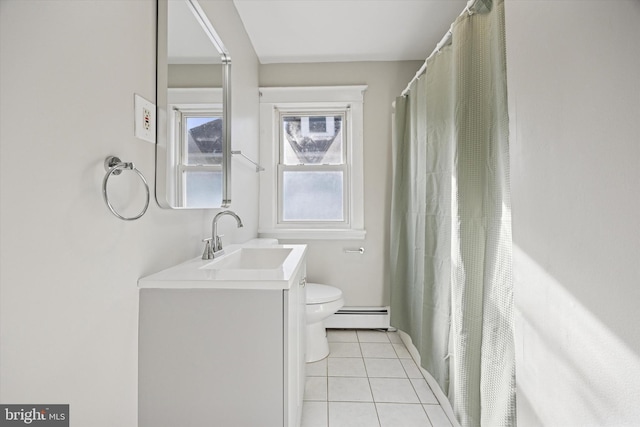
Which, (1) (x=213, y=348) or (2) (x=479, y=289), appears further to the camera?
(2) (x=479, y=289)

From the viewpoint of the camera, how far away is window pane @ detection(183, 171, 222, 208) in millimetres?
1296

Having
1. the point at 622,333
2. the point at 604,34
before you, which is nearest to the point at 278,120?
the point at 604,34

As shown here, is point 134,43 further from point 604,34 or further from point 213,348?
point 604,34

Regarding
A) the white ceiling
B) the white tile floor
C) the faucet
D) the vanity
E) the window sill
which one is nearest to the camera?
the vanity

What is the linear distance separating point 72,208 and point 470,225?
1.29 metres

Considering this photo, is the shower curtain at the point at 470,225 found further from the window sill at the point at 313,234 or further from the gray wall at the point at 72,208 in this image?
the gray wall at the point at 72,208

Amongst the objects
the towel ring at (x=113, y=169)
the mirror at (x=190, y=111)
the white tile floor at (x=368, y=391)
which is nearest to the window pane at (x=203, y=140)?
the mirror at (x=190, y=111)

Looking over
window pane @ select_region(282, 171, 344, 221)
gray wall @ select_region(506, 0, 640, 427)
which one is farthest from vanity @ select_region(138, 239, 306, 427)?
window pane @ select_region(282, 171, 344, 221)

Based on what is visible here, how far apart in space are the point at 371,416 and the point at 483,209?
1158mm

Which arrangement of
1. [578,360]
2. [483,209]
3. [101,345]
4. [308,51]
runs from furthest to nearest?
[308,51], [483,209], [101,345], [578,360]

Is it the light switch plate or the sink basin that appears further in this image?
the sink basin

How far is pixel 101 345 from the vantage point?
0.81 metres

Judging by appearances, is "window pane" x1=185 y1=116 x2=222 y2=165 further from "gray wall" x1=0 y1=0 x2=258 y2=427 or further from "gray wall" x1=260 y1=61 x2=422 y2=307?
"gray wall" x1=260 y1=61 x2=422 y2=307

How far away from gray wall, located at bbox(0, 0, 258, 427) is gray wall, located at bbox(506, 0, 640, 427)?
1131 millimetres
